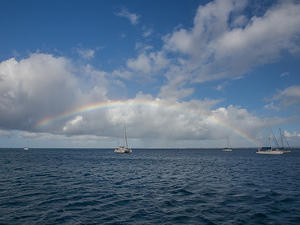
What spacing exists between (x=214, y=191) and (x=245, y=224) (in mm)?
12450

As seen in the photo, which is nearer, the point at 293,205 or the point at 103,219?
the point at 103,219

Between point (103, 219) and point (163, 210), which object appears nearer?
point (103, 219)

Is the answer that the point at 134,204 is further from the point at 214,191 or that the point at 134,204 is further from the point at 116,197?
the point at 214,191

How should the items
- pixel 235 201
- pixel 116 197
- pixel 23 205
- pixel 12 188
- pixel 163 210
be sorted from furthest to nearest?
pixel 12 188, pixel 116 197, pixel 235 201, pixel 23 205, pixel 163 210

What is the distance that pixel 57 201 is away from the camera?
22.7 meters

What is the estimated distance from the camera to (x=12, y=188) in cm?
2978

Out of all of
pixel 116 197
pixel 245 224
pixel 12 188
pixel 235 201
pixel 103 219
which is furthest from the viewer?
pixel 12 188

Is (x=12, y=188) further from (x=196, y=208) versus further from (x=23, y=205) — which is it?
(x=196, y=208)

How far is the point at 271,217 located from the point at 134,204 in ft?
42.7

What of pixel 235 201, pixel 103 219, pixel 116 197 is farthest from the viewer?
pixel 116 197

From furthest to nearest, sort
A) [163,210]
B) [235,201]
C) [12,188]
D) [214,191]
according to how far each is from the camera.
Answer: [12,188] → [214,191] → [235,201] → [163,210]

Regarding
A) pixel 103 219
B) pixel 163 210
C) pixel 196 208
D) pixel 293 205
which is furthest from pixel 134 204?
pixel 293 205

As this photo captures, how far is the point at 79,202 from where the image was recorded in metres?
22.2

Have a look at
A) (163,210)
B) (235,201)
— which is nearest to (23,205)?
(163,210)
